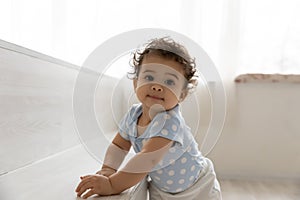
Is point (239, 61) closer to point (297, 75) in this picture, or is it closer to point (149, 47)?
point (297, 75)

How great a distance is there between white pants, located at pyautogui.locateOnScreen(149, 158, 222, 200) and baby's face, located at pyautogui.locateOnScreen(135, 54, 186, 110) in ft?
0.77

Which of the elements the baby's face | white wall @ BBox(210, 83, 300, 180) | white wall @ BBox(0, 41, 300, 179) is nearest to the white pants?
white wall @ BBox(0, 41, 300, 179)

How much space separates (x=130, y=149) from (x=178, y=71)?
27 centimetres

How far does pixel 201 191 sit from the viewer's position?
38.2 inches

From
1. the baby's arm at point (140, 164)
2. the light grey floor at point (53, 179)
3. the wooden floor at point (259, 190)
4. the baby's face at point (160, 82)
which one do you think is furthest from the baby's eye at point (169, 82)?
the wooden floor at point (259, 190)

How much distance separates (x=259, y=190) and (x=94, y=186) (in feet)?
4.38

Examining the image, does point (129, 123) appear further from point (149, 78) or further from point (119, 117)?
point (119, 117)

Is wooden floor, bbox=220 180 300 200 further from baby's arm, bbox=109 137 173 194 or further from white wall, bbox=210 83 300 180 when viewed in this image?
baby's arm, bbox=109 137 173 194

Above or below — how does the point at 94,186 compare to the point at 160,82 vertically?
below

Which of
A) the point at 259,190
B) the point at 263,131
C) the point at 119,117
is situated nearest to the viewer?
the point at 119,117

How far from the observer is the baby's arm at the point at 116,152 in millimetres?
879

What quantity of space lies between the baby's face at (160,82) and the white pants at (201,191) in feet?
0.77

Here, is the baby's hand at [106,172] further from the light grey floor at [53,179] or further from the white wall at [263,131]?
the white wall at [263,131]

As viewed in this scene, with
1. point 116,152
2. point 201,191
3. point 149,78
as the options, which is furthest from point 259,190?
point 149,78
